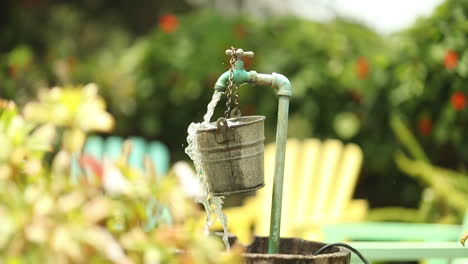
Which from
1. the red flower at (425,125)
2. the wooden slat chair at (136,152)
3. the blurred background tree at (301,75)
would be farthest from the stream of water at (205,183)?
the red flower at (425,125)

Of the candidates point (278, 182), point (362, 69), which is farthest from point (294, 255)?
point (362, 69)

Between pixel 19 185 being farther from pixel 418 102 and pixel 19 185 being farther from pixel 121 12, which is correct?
pixel 121 12

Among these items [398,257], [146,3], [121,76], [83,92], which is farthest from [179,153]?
[83,92]

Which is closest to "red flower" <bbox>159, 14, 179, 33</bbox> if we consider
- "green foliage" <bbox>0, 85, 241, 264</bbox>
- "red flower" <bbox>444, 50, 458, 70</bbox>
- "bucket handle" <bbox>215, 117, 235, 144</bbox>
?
"red flower" <bbox>444, 50, 458, 70</bbox>

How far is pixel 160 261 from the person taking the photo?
3.34ft

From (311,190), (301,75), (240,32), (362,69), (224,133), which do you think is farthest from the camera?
(240,32)

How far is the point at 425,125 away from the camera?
3.85m

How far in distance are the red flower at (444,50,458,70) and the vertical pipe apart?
2.22 metres

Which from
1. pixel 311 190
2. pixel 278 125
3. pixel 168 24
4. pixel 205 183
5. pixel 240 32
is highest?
pixel 168 24

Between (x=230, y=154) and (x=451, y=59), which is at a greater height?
(x=451, y=59)

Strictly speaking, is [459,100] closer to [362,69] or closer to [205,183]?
[362,69]

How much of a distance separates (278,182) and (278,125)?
0.39ft

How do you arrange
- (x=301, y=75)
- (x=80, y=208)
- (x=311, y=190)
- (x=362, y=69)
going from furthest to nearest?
(x=301, y=75)
(x=362, y=69)
(x=311, y=190)
(x=80, y=208)

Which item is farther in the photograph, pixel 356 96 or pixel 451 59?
pixel 356 96
